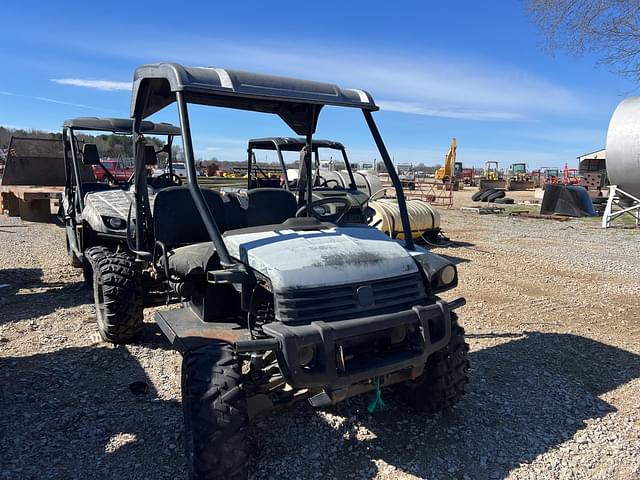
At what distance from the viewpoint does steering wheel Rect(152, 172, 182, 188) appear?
671cm

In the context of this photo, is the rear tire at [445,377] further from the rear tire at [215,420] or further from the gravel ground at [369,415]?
the rear tire at [215,420]

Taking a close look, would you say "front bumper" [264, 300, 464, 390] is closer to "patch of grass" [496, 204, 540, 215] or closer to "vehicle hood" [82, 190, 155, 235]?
"vehicle hood" [82, 190, 155, 235]

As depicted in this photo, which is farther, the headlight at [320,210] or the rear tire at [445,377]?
the headlight at [320,210]

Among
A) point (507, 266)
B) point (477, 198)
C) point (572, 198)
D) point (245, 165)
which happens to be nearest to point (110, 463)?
point (507, 266)

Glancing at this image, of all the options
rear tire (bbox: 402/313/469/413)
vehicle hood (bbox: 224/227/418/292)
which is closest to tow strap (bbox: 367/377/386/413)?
rear tire (bbox: 402/313/469/413)

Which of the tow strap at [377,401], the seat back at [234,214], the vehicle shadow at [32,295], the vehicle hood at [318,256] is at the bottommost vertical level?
the vehicle shadow at [32,295]

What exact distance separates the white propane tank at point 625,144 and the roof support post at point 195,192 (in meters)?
12.6

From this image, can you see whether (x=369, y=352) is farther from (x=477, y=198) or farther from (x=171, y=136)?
(x=477, y=198)

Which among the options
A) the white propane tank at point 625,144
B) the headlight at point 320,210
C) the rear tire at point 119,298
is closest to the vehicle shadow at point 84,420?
the rear tire at point 119,298

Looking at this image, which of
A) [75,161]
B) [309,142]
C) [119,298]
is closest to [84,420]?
[119,298]

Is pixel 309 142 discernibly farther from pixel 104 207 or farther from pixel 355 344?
pixel 104 207

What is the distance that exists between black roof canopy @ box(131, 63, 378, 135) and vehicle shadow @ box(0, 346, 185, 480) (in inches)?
83.1

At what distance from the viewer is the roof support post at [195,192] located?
2986 mm

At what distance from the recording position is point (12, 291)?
6520mm
